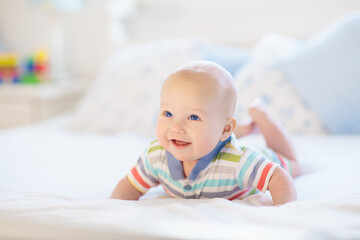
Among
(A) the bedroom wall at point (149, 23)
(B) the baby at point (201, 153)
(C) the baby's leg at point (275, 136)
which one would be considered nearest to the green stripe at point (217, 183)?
(B) the baby at point (201, 153)

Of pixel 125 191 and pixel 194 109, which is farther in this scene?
pixel 125 191

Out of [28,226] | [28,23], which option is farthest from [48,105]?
[28,226]

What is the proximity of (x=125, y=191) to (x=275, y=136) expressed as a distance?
453 mm

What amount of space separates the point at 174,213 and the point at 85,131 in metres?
1.22

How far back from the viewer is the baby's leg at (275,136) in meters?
1.20

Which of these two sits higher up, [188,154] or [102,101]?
[102,101]

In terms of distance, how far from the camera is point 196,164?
0.90m

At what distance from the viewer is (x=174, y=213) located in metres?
0.78

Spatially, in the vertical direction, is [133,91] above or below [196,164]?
above

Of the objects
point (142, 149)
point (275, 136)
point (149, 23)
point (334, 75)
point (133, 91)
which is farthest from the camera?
point (149, 23)

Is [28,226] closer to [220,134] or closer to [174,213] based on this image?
[174,213]

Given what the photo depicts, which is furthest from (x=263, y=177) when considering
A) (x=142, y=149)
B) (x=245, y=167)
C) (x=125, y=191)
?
(x=142, y=149)

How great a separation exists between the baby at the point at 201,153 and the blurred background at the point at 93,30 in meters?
1.46

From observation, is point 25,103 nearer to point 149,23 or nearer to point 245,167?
point 149,23
